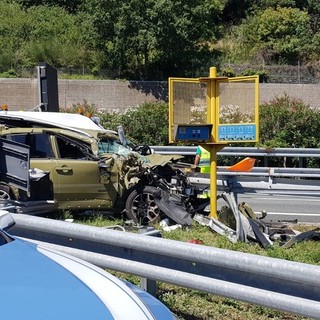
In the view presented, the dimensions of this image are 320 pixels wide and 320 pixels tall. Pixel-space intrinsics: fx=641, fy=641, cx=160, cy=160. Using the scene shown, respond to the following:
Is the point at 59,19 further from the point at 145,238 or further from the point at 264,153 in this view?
the point at 145,238

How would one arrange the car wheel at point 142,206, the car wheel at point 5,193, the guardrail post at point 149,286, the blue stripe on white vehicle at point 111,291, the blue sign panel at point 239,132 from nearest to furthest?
the blue stripe on white vehicle at point 111,291 < the guardrail post at point 149,286 < the blue sign panel at point 239,132 < the car wheel at point 5,193 < the car wheel at point 142,206

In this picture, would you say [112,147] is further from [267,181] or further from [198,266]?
[198,266]

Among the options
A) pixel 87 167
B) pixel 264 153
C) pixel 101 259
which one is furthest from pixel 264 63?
pixel 101 259

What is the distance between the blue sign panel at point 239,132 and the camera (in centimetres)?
916

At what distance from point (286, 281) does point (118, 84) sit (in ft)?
105

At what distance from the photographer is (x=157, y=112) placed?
64.9 feet

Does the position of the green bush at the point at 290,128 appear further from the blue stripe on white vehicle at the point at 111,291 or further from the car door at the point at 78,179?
the blue stripe on white vehicle at the point at 111,291

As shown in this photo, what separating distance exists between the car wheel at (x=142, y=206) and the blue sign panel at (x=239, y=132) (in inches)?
59.9

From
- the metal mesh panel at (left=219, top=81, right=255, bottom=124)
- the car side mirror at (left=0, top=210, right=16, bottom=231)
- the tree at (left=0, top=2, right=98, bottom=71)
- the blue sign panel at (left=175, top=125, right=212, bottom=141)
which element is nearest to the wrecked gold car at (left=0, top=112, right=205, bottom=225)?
the blue sign panel at (left=175, top=125, right=212, bottom=141)

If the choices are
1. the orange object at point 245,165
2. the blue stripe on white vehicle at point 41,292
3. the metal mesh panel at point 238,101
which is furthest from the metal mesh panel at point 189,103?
the blue stripe on white vehicle at point 41,292

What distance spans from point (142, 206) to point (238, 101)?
2227mm

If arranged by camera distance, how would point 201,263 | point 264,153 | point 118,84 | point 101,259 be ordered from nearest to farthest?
1. point 201,263
2. point 101,259
3. point 264,153
4. point 118,84

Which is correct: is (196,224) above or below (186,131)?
below

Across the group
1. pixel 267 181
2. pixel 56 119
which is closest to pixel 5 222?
pixel 56 119
